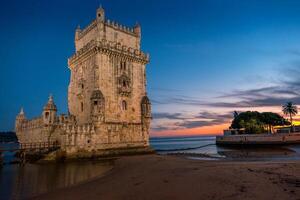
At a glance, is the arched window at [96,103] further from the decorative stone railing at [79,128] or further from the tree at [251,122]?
the tree at [251,122]

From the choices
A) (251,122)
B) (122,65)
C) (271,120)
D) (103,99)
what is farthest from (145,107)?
(271,120)

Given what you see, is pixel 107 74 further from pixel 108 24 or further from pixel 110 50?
pixel 108 24

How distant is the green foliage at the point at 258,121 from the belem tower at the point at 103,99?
185 ft

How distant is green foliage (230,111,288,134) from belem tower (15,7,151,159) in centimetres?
5652

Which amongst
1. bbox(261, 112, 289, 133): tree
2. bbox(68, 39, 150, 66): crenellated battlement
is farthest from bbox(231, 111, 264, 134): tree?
bbox(68, 39, 150, 66): crenellated battlement

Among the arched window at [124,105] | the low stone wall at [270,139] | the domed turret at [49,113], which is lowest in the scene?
the low stone wall at [270,139]

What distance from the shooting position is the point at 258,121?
298 ft

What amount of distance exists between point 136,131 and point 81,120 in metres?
9.58

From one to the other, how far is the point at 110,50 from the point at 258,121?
231 feet

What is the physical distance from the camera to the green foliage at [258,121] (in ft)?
287

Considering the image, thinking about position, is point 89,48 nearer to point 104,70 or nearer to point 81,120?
point 104,70

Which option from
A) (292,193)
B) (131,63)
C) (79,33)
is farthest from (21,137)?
(292,193)

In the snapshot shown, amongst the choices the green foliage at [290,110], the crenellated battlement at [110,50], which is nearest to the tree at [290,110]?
the green foliage at [290,110]

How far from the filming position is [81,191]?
50.0 ft
